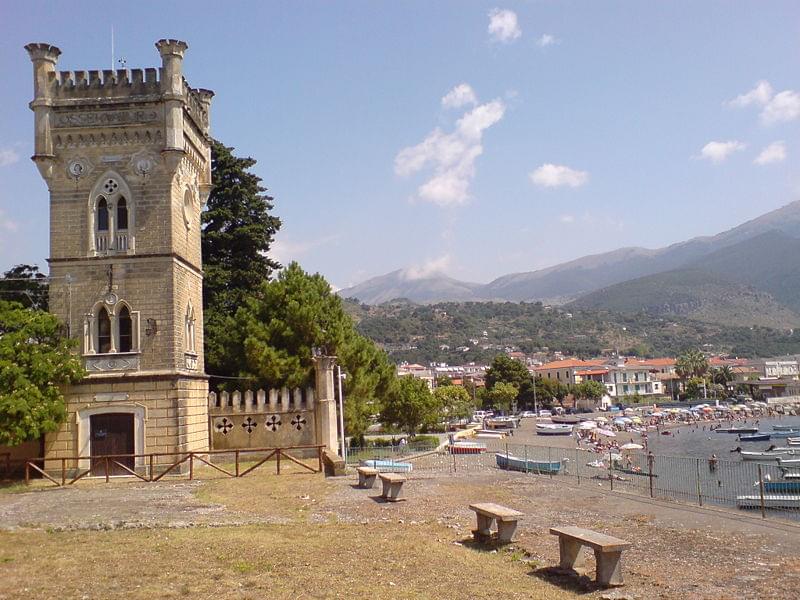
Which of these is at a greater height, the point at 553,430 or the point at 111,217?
the point at 111,217

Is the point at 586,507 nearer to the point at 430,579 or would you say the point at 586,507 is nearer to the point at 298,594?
the point at 430,579

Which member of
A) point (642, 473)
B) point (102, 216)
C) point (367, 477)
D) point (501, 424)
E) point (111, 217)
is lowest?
point (501, 424)

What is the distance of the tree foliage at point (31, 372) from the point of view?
931 inches

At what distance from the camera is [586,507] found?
17.3 m

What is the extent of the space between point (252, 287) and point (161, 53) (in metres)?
18.9

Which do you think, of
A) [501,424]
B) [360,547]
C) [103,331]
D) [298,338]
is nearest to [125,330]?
[103,331]

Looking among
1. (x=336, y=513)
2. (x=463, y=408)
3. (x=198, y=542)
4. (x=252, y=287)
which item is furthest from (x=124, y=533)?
(x=463, y=408)

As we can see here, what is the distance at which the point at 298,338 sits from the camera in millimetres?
35906

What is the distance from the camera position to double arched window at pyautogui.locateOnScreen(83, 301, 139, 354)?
2644 cm

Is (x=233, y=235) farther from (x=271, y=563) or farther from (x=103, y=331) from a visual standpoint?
(x=271, y=563)

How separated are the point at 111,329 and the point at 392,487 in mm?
12974

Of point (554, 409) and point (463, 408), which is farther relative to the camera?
point (554, 409)

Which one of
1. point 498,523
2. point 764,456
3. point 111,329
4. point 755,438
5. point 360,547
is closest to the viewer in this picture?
point 360,547

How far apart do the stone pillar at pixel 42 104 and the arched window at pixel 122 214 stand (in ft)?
8.33
